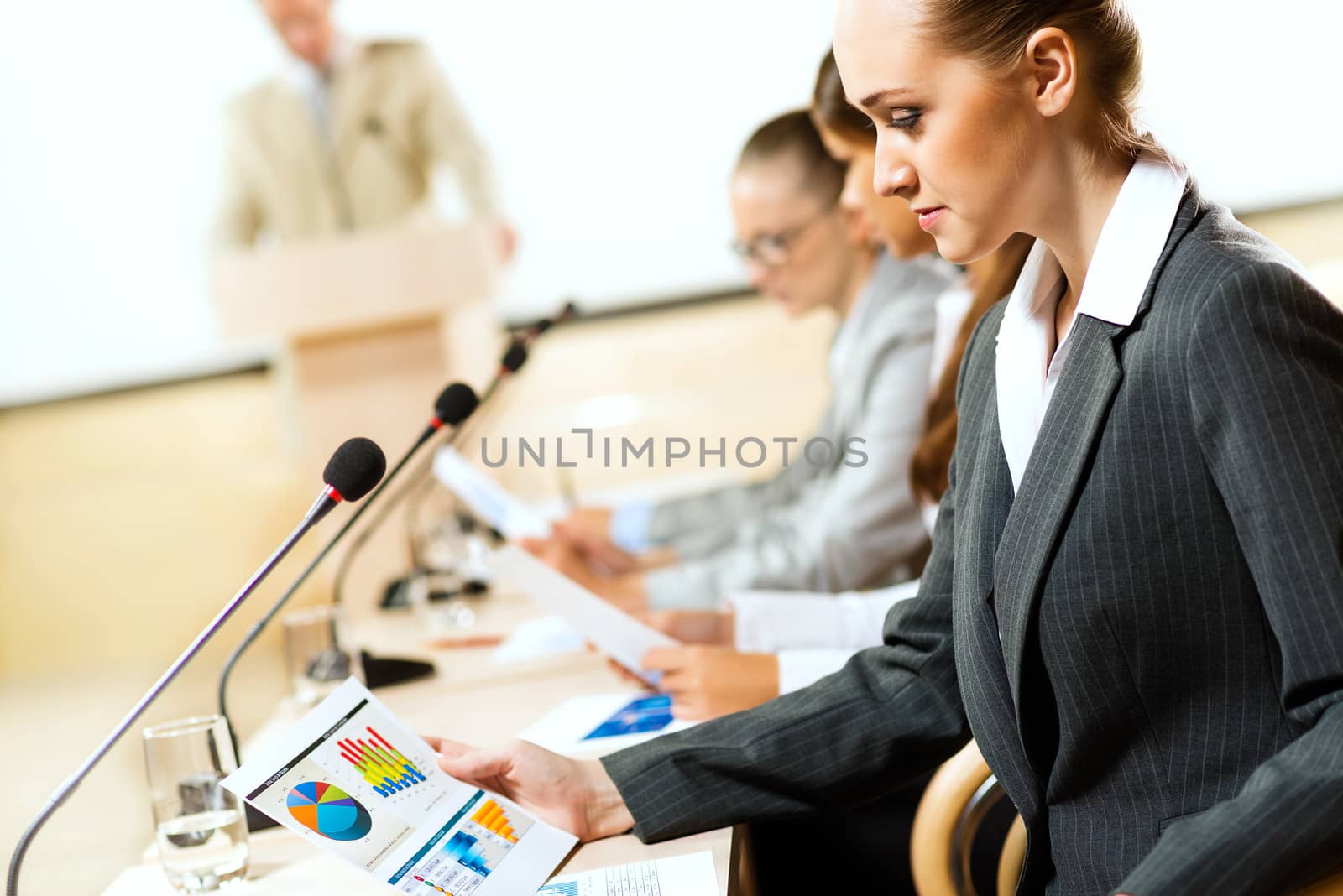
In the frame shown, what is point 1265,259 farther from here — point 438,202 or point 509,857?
point 438,202

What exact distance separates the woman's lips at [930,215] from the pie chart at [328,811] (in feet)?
1.97

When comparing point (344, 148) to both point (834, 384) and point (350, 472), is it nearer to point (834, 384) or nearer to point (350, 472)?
point (834, 384)

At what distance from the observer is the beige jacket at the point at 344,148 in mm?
3809

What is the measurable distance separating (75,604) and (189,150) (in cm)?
201

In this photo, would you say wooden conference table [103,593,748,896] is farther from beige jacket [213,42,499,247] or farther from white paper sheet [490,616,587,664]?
beige jacket [213,42,499,247]

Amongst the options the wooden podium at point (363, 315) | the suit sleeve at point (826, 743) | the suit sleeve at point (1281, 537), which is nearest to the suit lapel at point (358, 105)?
the wooden podium at point (363, 315)

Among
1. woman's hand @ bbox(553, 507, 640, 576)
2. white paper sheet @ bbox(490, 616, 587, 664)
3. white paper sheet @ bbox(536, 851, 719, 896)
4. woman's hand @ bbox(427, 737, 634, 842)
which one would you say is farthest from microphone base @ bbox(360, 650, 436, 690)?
white paper sheet @ bbox(536, 851, 719, 896)

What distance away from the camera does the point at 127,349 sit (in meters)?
5.63

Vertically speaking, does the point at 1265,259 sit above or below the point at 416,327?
above

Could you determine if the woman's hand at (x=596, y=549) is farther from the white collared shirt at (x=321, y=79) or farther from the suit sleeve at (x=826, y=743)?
the white collared shirt at (x=321, y=79)

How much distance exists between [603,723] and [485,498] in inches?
31.8

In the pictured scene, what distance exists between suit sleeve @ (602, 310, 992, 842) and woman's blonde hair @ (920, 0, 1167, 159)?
23cm

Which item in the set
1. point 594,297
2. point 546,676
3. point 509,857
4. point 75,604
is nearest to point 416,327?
point 546,676

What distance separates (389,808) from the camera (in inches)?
38.1
